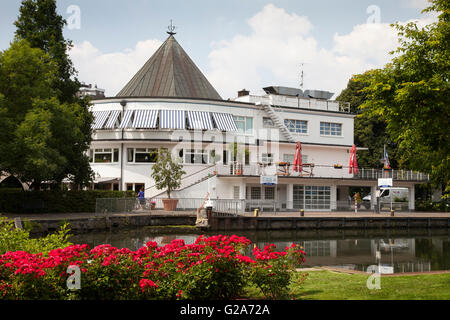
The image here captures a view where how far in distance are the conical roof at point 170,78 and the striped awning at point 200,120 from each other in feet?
8.58

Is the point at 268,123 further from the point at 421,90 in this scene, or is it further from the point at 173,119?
the point at 421,90

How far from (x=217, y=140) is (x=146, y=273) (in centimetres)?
3728

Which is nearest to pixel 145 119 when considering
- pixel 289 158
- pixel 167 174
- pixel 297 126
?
pixel 167 174

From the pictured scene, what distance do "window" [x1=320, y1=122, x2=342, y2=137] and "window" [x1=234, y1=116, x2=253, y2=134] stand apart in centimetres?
821

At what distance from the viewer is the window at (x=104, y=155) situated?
149 feet

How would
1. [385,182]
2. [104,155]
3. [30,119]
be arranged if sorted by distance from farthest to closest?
1. [104,155]
2. [385,182]
3. [30,119]

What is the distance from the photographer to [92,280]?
339 inches

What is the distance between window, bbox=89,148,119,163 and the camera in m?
45.4

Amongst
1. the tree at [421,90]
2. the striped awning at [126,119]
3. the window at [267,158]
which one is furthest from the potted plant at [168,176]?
the tree at [421,90]

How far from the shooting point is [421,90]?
43.7 feet

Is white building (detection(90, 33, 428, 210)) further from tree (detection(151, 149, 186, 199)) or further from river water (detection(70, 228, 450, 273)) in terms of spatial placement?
river water (detection(70, 228, 450, 273))

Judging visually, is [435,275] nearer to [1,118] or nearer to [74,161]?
[1,118]

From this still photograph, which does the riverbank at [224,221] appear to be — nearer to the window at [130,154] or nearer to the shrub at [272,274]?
the window at [130,154]

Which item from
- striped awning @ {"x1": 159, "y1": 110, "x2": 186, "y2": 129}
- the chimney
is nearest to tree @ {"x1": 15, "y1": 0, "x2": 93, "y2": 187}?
striped awning @ {"x1": 159, "y1": 110, "x2": 186, "y2": 129}
